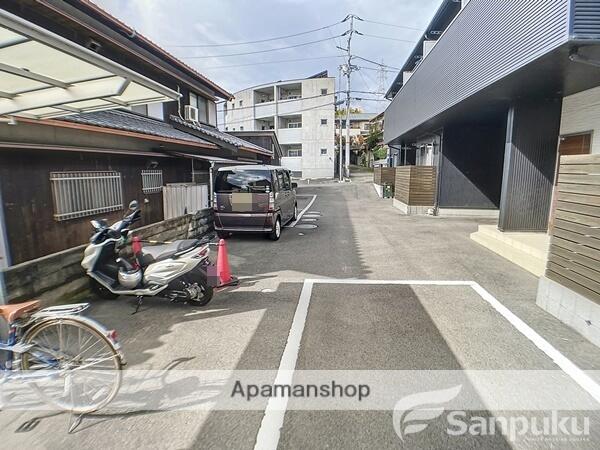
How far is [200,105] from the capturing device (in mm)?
13242

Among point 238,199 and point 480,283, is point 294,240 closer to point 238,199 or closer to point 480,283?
point 238,199

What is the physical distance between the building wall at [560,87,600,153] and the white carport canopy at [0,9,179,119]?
24.6 ft

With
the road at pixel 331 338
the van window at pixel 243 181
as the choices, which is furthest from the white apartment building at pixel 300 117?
the road at pixel 331 338

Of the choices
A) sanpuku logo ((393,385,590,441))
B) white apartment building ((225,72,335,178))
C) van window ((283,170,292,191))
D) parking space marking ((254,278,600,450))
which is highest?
white apartment building ((225,72,335,178))

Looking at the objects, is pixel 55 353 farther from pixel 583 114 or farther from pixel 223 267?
pixel 583 114

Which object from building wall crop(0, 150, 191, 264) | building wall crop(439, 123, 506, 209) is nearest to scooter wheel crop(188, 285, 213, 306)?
building wall crop(0, 150, 191, 264)

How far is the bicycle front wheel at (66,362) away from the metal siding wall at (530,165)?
7.76 metres

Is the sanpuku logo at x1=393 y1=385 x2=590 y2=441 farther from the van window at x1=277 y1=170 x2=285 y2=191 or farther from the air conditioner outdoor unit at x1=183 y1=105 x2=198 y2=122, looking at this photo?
the air conditioner outdoor unit at x1=183 y1=105 x2=198 y2=122

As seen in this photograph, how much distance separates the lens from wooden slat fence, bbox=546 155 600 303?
3223 mm

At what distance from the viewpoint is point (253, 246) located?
7.54 m

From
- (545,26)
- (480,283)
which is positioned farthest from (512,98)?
(480,283)

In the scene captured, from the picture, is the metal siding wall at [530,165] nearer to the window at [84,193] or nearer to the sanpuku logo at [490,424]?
the sanpuku logo at [490,424]

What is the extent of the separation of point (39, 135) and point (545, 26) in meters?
7.34

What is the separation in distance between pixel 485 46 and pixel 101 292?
26.2 feet
